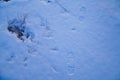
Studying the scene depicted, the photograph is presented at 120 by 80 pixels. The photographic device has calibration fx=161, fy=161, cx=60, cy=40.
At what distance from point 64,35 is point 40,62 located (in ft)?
1.70

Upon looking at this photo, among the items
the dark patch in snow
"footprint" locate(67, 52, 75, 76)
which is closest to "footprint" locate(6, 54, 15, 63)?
the dark patch in snow

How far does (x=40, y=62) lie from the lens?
1.94 metres

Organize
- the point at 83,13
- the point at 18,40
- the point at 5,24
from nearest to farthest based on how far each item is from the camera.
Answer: the point at 18,40
the point at 5,24
the point at 83,13

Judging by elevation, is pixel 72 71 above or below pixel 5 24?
below

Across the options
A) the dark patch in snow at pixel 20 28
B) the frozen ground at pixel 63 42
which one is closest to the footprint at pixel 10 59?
the frozen ground at pixel 63 42

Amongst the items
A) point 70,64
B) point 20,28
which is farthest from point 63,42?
point 20,28

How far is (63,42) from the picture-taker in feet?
6.98

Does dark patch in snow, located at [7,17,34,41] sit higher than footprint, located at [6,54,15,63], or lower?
higher

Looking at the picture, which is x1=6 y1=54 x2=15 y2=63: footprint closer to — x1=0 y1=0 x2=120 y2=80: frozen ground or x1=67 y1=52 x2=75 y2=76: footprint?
x1=0 y1=0 x2=120 y2=80: frozen ground

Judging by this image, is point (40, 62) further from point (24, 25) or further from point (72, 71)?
point (24, 25)

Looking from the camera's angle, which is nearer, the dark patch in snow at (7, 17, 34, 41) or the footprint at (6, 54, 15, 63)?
the footprint at (6, 54, 15, 63)

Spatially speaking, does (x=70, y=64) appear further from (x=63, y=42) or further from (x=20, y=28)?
(x=20, y=28)

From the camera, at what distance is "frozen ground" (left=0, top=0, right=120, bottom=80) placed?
1.87 m

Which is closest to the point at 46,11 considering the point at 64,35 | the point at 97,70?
the point at 64,35
